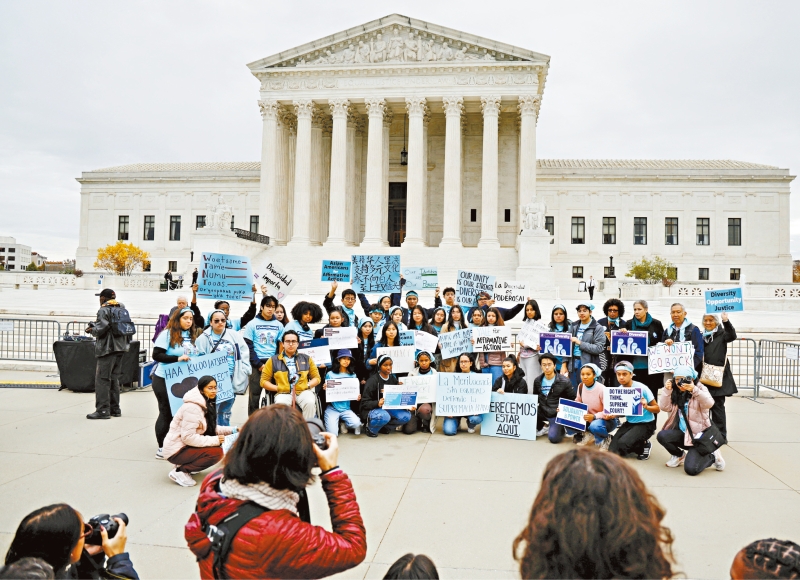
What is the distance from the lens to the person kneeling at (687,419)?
6695mm

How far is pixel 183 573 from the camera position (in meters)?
4.22

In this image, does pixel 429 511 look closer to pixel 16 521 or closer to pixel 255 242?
pixel 16 521

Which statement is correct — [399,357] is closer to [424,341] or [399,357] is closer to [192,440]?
[424,341]

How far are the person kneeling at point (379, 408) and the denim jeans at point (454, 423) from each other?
558 mm

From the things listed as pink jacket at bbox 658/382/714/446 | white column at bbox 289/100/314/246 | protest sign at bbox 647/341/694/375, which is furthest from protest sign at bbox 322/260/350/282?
white column at bbox 289/100/314/246

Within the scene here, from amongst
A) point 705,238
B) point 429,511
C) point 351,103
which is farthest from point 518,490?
point 705,238

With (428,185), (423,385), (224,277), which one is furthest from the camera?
(428,185)

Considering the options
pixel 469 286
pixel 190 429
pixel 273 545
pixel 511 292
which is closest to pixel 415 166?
pixel 511 292

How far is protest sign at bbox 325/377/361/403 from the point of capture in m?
8.45

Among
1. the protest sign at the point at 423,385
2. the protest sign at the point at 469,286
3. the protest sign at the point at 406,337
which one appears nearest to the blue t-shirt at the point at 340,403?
the protest sign at the point at 423,385

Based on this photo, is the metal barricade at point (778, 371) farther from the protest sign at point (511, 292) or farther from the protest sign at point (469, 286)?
the protest sign at point (469, 286)

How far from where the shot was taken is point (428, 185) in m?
45.9

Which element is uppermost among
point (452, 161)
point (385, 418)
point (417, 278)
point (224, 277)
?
point (452, 161)

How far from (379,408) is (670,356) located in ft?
13.4
